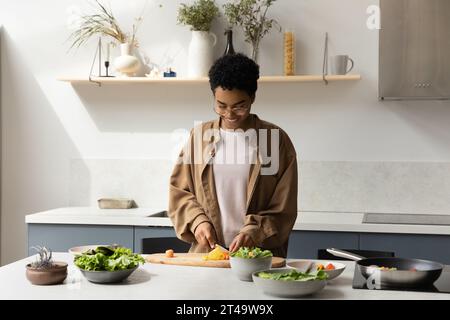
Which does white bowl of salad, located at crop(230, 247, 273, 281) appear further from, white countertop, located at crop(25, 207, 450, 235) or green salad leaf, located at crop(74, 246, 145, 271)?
white countertop, located at crop(25, 207, 450, 235)

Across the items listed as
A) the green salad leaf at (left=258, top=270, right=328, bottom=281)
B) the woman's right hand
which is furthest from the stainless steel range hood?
the green salad leaf at (left=258, top=270, right=328, bottom=281)

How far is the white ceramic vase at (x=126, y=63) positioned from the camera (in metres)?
4.37

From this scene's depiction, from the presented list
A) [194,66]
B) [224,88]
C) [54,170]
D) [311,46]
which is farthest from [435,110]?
[54,170]

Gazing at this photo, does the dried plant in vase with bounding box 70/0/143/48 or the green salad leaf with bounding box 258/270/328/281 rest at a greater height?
the dried plant in vase with bounding box 70/0/143/48

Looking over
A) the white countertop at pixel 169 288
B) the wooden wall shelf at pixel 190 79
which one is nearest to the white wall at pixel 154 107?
the wooden wall shelf at pixel 190 79

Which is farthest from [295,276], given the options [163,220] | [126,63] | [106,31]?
[106,31]

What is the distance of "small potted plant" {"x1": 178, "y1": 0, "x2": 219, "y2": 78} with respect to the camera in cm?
429

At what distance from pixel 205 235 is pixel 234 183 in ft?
0.95

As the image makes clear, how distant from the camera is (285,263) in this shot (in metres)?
2.51

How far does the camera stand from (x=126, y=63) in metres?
4.36

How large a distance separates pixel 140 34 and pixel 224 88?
1.93m

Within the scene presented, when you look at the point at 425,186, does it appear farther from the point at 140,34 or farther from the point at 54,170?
the point at 54,170

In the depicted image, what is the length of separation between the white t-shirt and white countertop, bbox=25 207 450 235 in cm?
95

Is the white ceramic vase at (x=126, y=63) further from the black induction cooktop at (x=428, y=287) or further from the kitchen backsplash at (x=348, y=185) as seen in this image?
the black induction cooktop at (x=428, y=287)
